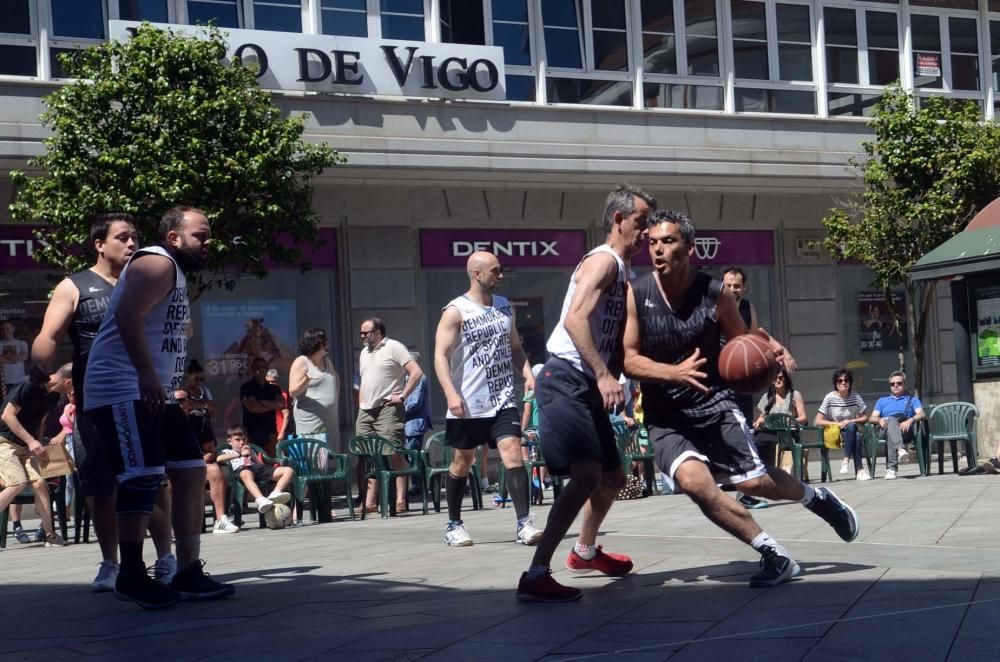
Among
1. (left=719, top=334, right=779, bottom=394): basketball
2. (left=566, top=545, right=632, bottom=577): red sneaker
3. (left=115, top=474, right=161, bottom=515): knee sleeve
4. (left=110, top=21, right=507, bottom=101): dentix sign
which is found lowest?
(left=566, top=545, right=632, bottom=577): red sneaker

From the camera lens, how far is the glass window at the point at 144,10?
17.7 meters

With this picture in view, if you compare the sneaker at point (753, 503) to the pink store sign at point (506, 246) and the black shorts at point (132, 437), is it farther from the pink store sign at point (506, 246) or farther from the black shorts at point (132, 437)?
the pink store sign at point (506, 246)

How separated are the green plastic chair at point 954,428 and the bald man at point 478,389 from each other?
29.9 ft

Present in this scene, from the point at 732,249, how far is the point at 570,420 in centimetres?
1620

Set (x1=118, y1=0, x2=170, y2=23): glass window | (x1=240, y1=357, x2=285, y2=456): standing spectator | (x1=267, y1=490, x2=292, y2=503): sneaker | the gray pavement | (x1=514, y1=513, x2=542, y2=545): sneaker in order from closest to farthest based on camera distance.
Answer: the gray pavement < (x1=514, y1=513, x2=542, y2=545): sneaker < (x1=267, y1=490, x2=292, y2=503): sneaker < (x1=240, y1=357, x2=285, y2=456): standing spectator < (x1=118, y1=0, x2=170, y2=23): glass window

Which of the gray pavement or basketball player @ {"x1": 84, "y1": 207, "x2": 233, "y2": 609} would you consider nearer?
the gray pavement

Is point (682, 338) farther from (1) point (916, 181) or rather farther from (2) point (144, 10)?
(1) point (916, 181)

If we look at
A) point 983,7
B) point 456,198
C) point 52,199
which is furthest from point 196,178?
point 983,7

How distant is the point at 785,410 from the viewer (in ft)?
52.2

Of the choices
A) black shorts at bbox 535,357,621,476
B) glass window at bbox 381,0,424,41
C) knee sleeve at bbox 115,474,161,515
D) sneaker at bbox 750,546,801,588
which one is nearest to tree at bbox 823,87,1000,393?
glass window at bbox 381,0,424,41

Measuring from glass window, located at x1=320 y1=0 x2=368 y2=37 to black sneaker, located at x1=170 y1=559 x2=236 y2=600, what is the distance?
13.1 m

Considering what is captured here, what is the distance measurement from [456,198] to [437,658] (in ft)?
50.9

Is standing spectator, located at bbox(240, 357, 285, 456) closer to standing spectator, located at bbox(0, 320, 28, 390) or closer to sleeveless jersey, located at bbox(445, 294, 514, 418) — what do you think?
standing spectator, located at bbox(0, 320, 28, 390)

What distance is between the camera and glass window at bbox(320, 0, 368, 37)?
18.9 meters
